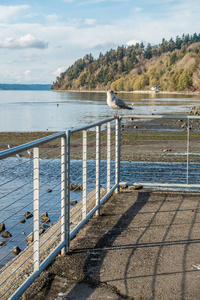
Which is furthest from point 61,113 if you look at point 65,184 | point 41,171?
point 65,184

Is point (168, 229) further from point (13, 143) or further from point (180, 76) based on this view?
point (180, 76)

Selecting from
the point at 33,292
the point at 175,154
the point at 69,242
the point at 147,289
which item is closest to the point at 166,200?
the point at 69,242

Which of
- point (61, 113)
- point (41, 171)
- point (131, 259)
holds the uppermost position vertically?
point (131, 259)

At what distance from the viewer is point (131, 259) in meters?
4.50

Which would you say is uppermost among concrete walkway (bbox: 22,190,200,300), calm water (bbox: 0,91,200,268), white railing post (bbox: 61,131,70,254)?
white railing post (bbox: 61,131,70,254)

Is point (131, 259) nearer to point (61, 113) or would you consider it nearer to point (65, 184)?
point (65, 184)

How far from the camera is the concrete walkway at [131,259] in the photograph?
3768mm

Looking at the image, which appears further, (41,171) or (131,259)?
(41,171)

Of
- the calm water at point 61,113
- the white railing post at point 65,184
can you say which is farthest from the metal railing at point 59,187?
the calm water at point 61,113

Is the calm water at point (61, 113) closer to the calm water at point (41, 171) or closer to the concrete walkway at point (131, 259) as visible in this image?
the calm water at point (41, 171)

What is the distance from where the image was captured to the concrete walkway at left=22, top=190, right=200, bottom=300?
148 inches

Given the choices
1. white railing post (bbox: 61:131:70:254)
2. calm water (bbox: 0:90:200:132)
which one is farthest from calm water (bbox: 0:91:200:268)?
white railing post (bbox: 61:131:70:254)

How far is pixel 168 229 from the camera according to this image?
5508 millimetres

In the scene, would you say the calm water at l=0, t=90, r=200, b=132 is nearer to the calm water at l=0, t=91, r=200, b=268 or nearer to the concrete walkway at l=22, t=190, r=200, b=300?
the calm water at l=0, t=91, r=200, b=268
